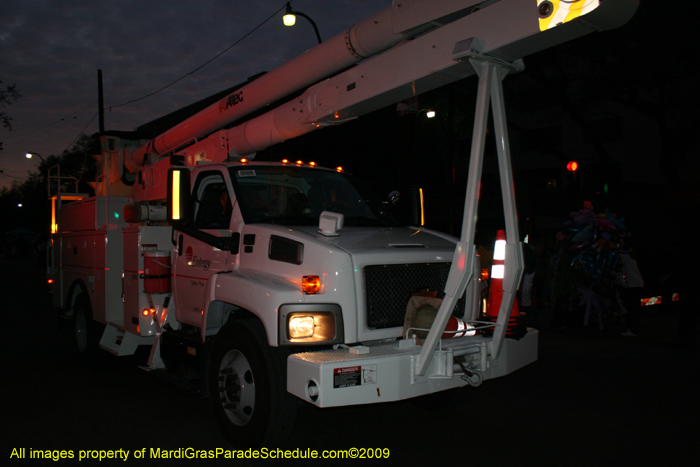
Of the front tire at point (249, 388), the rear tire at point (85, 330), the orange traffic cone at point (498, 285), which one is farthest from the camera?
the rear tire at point (85, 330)

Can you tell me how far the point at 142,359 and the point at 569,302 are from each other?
726 cm

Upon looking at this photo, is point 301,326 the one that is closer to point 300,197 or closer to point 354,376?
point 354,376

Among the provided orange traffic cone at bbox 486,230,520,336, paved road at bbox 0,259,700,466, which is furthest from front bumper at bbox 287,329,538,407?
paved road at bbox 0,259,700,466

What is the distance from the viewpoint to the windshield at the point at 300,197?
5406 millimetres

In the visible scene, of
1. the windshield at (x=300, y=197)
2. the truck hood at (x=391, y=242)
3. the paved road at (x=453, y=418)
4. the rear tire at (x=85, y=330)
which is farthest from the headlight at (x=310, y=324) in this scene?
the rear tire at (x=85, y=330)

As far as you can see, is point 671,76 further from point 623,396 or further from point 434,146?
point 623,396

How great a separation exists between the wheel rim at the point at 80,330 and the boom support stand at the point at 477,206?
18.3ft

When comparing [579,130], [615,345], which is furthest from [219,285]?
[579,130]

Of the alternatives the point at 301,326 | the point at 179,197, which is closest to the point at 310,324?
the point at 301,326

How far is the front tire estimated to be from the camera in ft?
14.1

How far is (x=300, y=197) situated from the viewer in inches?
223

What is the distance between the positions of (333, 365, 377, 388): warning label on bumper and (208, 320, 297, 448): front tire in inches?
23.3

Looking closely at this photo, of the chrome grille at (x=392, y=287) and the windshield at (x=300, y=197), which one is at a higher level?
the windshield at (x=300, y=197)

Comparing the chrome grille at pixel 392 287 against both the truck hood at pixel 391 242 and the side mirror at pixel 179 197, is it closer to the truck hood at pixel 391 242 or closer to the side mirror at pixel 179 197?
the truck hood at pixel 391 242
